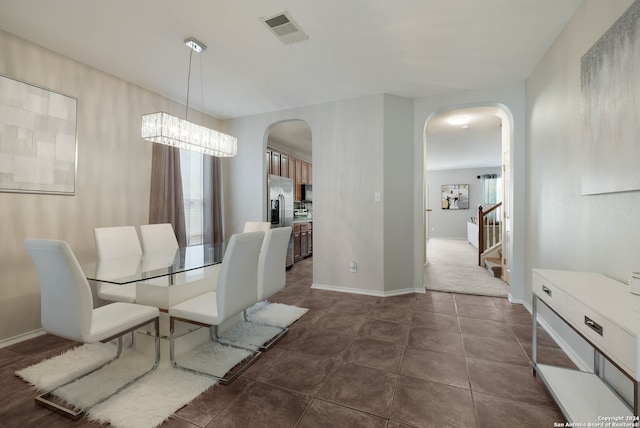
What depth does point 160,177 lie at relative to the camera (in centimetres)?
353

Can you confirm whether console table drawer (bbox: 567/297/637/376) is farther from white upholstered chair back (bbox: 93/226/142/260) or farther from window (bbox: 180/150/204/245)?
window (bbox: 180/150/204/245)

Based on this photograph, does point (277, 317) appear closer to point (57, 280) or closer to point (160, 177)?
point (57, 280)

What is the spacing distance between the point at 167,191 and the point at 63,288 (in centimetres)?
227

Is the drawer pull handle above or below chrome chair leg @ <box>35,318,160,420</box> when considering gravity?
above

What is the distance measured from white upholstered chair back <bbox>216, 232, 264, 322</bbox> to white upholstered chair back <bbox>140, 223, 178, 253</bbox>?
4.97ft

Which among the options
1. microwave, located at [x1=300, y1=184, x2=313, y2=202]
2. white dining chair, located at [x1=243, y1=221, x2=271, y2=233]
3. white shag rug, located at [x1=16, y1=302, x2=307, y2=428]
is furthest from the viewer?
microwave, located at [x1=300, y1=184, x2=313, y2=202]

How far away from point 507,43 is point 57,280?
152 inches

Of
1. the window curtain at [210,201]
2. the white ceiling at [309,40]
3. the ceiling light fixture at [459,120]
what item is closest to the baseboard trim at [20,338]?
the window curtain at [210,201]

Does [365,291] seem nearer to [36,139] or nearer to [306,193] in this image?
[306,193]

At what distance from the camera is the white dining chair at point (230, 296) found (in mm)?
1776

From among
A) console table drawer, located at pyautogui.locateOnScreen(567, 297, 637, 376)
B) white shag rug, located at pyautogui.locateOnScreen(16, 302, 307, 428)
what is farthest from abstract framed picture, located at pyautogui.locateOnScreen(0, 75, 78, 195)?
console table drawer, located at pyautogui.locateOnScreen(567, 297, 637, 376)

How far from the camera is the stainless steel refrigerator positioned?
4781 millimetres

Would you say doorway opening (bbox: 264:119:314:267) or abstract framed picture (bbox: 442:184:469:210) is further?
abstract framed picture (bbox: 442:184:469:210)

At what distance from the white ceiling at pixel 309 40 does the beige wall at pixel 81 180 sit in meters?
0.17
